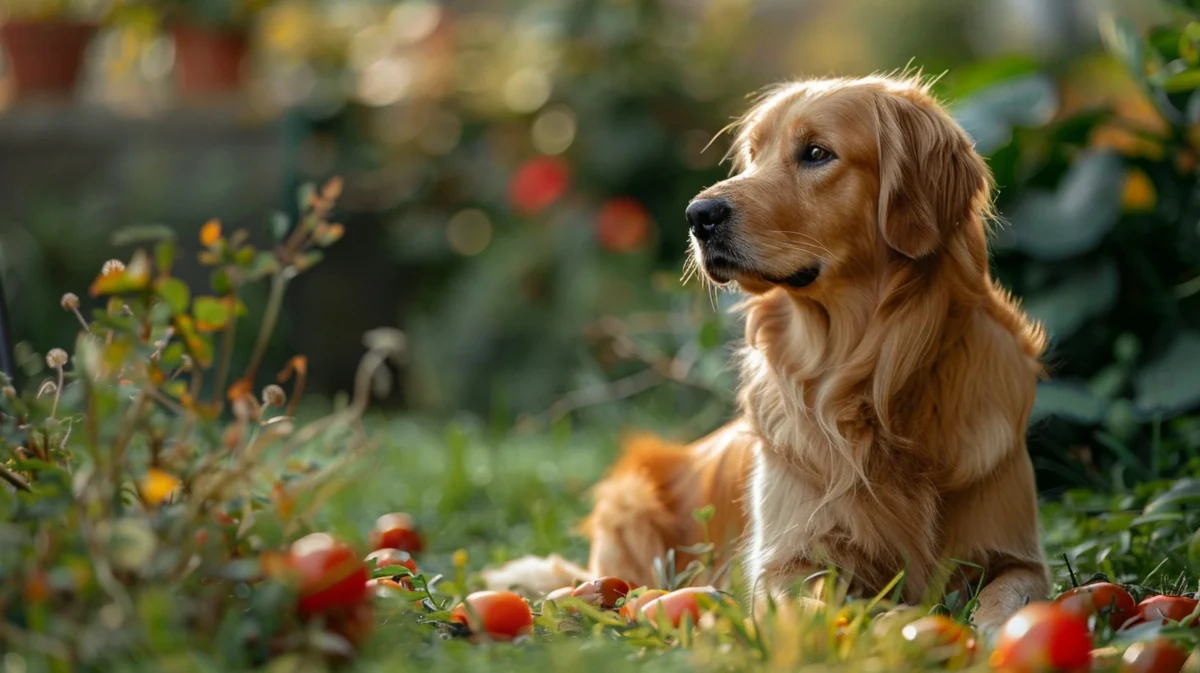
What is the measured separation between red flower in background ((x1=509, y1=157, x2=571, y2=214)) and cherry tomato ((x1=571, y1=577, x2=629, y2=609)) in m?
3.74

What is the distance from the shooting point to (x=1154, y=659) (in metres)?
1.62

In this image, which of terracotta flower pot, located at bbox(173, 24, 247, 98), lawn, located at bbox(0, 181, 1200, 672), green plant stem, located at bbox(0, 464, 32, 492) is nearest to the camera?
lawn, located at bbox(0, 181, 1200, 672)

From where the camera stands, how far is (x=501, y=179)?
6207mm

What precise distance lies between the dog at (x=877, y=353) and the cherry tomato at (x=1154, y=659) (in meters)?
0.64

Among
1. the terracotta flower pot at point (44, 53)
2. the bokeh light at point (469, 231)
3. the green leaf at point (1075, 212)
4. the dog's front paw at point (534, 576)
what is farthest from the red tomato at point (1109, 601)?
the terracotta flower pot at point (44, 53)

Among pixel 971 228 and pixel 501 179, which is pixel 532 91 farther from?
pixel 971 228

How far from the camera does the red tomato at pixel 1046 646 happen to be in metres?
1.56

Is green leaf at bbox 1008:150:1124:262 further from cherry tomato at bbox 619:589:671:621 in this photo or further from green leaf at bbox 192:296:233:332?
green leaf at bbox 192:296:233:332

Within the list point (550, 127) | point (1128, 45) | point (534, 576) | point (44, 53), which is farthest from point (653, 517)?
point (44, 53)

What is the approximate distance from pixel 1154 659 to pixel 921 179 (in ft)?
3.82

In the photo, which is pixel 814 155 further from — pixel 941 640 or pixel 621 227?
pixel 621 227

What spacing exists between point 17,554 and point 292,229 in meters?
4.80

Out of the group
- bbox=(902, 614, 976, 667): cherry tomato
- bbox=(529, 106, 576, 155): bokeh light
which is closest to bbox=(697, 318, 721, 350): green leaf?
bbox=(902, 614, 976, 667): cherry tomato

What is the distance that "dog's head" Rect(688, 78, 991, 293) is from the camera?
2469mm
